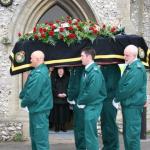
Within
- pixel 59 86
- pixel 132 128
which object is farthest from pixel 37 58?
pixel 59 86

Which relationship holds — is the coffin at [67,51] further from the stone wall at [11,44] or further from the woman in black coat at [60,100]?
the stone wall at [11,44]

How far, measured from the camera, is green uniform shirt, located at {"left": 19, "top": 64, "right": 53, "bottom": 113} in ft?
26.5

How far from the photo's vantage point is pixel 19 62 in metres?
8.44

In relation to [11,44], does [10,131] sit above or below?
below

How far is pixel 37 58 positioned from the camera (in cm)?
812

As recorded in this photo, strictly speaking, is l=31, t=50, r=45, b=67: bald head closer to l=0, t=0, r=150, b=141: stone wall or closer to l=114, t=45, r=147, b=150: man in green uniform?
l=114, t=45, r=147, b=150: man in green uniform

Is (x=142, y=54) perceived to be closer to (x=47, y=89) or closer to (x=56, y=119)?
(x=47, y=89)

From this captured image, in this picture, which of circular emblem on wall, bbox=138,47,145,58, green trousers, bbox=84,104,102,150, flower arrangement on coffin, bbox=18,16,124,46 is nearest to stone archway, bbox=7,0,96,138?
flower arrangement on coffin, bbox=18,16,124,46

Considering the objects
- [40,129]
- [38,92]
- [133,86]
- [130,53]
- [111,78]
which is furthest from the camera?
[111,78]

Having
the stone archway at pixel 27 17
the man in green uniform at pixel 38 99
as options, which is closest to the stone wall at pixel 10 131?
the stone archway at pixel 27 17

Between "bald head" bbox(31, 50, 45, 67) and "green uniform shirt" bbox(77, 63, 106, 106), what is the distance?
723 mm

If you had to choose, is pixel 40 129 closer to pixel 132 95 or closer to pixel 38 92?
pixel 38 92

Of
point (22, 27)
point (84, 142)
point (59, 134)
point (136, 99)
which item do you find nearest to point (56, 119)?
point (59, 134)

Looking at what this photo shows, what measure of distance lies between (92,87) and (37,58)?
974 mm
